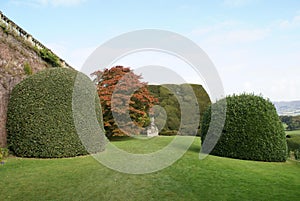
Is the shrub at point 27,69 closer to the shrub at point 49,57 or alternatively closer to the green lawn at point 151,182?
the shrub at point 49,57

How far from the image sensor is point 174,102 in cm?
1917

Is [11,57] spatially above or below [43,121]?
above

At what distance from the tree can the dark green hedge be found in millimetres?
4358

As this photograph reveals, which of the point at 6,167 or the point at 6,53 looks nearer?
the point at 6,167

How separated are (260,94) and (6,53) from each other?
9.22 metres

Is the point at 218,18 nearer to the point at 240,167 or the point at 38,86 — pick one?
the point at 240,167

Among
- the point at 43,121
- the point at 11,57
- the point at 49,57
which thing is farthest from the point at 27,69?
the point at 43,121

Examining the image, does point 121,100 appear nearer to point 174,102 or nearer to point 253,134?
point 174,102

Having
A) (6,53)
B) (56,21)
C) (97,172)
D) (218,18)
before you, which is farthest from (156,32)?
(6,53)

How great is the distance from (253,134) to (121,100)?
7659 millimetres

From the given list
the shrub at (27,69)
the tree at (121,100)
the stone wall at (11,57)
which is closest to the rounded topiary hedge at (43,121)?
the stone wall at (11,57)

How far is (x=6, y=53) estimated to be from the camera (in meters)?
7.86

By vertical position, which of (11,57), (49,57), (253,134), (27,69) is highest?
(49,57)

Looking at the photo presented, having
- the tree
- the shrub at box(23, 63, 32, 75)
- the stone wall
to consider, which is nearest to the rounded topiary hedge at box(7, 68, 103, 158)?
the stone wall
